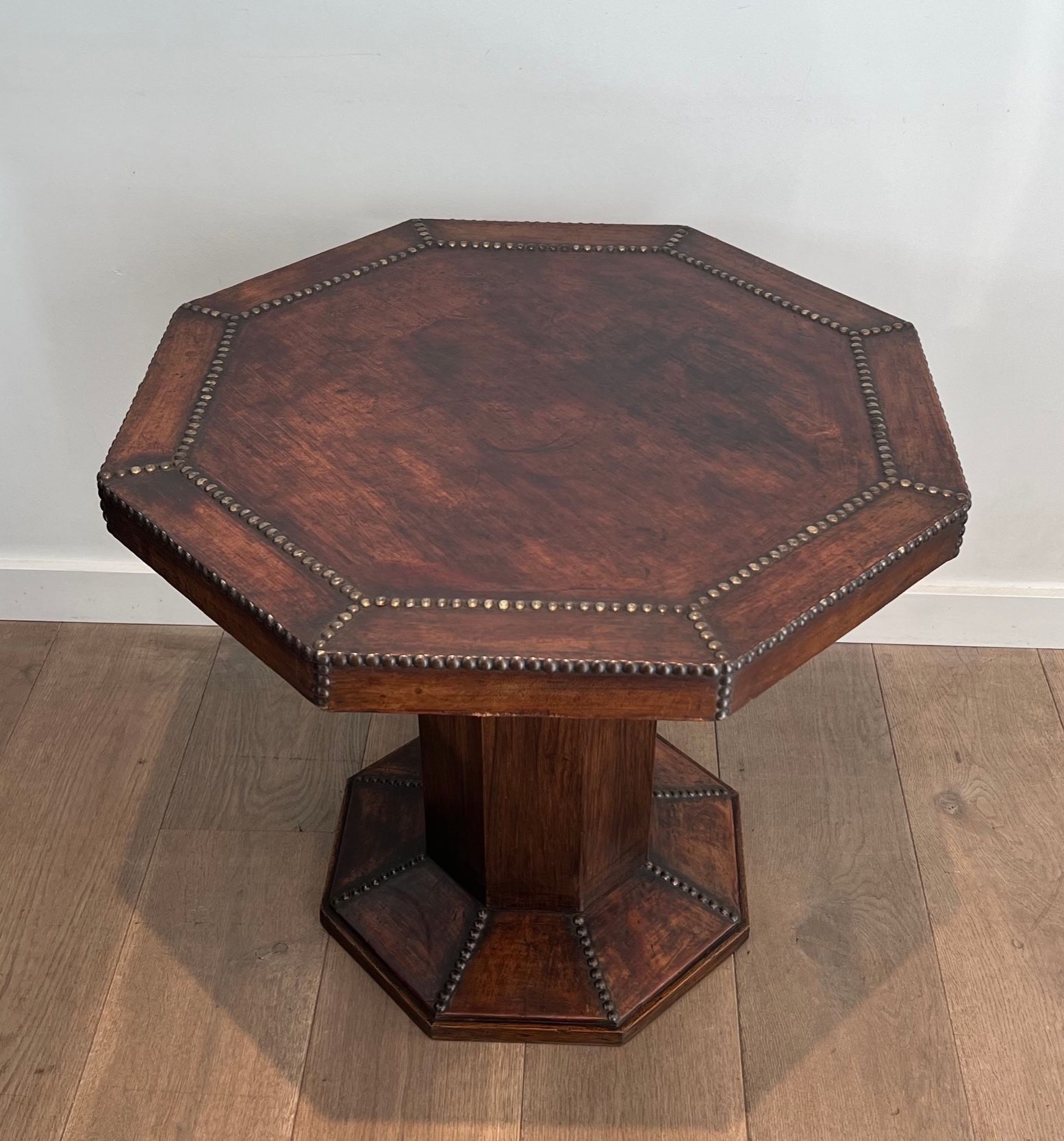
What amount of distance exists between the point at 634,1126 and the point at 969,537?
114 cm

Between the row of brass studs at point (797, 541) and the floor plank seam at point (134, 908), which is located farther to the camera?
the floor plank seam at point (134, 908)

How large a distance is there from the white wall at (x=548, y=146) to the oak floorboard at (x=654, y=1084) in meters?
1.02

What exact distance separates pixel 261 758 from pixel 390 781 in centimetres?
24

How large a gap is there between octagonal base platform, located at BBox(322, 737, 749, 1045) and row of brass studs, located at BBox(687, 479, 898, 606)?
70 cm

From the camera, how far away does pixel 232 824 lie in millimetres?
1933

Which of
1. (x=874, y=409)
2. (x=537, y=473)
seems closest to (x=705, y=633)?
(x=537, y=473)

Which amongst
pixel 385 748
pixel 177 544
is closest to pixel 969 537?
pixel 385 748

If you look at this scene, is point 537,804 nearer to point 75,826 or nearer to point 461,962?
point 461,962

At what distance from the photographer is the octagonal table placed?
3.86 ft

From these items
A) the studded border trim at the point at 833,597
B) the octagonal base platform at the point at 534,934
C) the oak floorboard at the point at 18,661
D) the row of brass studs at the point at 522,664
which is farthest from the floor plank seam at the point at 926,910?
the oak floorboard at the point at 18,661

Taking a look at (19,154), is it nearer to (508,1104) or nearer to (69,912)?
(69,912)

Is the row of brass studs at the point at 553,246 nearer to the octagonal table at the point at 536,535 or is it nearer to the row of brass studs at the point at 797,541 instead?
the octagonal table at the point at 536,535

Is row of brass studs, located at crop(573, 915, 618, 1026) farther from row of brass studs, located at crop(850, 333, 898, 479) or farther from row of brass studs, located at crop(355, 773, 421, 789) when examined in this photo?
row of brass studs, located at crop(850, 333, 898, 479)

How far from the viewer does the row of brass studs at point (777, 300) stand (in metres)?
1.57
